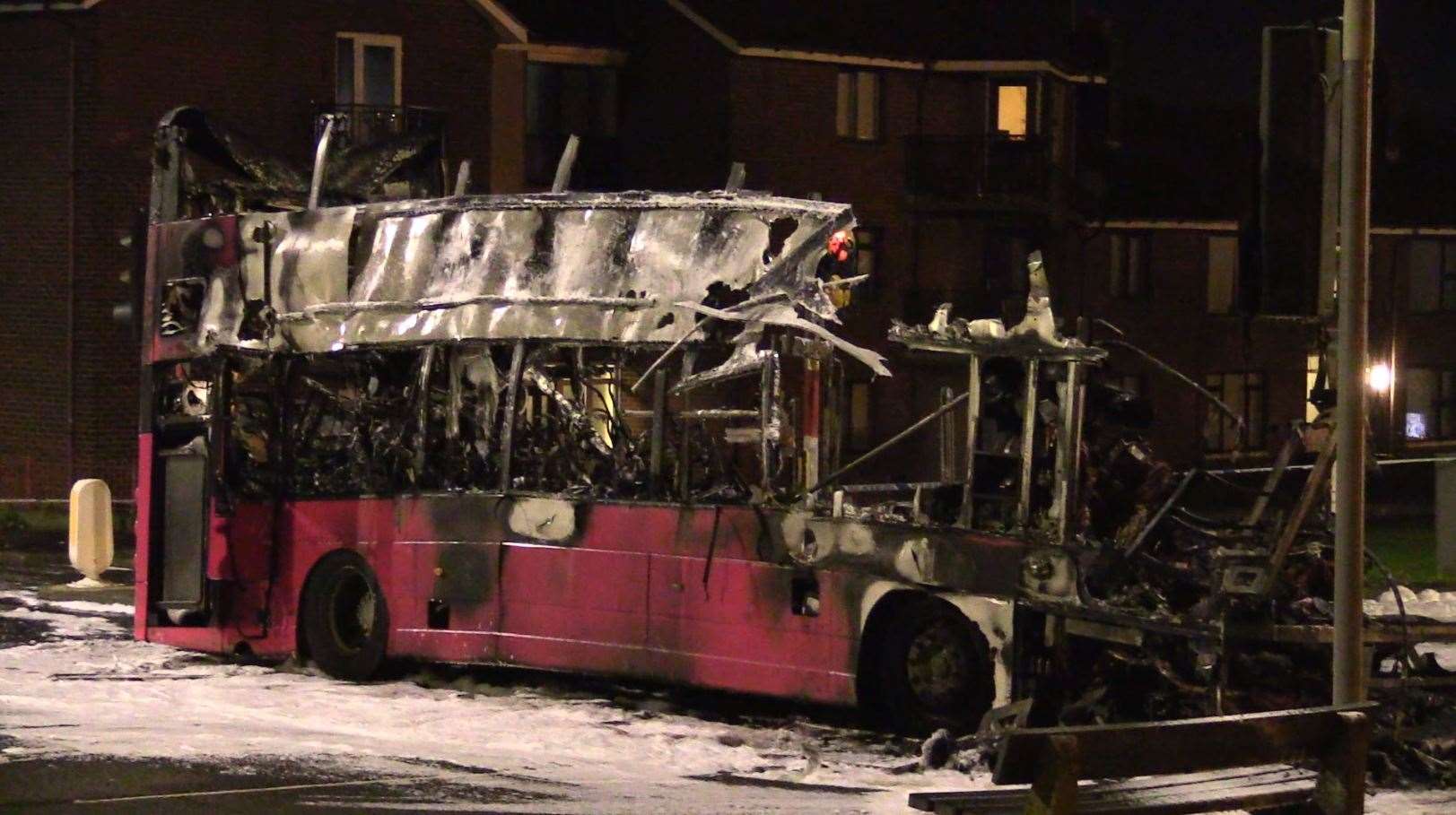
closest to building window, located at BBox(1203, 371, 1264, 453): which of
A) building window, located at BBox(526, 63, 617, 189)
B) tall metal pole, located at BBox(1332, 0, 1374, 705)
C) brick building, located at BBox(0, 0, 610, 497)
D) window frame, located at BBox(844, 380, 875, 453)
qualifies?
window frame, located at BBox(844, 380, 875, 453)

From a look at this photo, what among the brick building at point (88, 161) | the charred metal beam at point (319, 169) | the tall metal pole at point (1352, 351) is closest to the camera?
the tall metal pole at point (1352, 351)

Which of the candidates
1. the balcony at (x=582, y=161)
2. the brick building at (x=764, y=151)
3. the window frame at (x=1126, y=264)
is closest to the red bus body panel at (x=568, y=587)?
the brick building at (x=764, y=151)

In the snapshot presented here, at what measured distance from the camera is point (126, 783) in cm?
1085

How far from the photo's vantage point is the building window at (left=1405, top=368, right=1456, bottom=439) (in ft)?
178

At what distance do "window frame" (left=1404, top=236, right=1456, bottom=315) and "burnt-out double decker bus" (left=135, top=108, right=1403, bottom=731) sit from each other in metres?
40.2

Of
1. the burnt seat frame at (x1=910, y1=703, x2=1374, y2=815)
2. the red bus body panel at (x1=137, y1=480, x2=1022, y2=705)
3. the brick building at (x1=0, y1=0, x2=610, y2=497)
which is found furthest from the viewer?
the brick building at (x1=0, y1=0, x2=610, y2=497)

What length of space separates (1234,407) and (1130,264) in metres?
4.33

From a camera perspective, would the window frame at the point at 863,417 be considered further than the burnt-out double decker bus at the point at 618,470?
Yes

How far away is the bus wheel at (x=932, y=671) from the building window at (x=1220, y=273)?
38.4m

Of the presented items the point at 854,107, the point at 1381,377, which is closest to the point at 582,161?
the point at 854,107

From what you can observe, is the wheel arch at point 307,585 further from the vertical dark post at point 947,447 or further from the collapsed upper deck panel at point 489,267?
the vertical dark post at point 947,447

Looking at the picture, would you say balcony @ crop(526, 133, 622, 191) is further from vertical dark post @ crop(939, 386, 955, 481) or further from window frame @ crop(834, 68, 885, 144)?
vertical dark post @ crop(939, 386, 955, 481)

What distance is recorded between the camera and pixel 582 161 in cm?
4019

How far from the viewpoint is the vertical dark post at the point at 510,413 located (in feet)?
46.6
